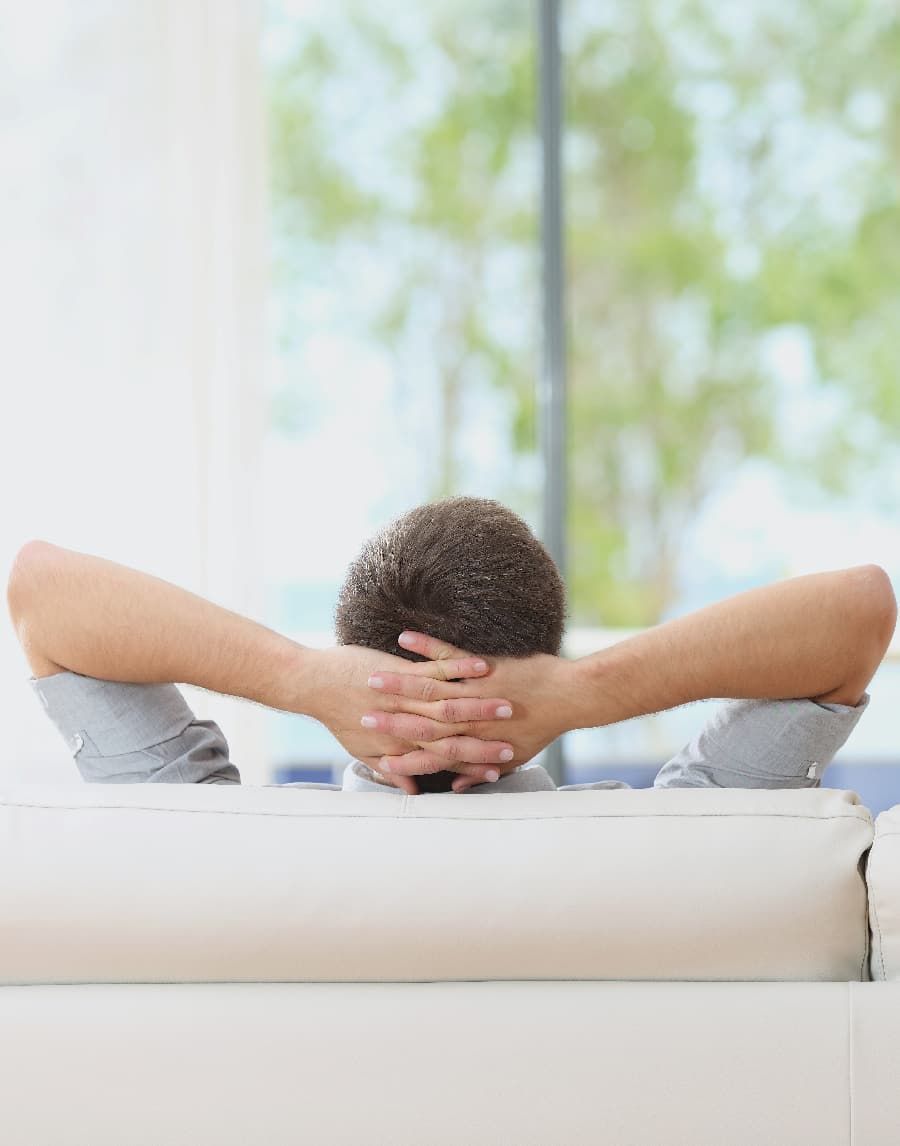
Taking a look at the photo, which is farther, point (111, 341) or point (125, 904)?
point (111, 341)

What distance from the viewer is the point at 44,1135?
35.7 inches

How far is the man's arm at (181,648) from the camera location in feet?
3.96

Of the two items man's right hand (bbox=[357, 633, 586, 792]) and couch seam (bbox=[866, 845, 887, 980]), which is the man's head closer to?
man's right hand (bbox=[357, 633, 586, 792])

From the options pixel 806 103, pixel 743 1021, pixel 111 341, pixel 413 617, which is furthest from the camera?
pixel 806 103

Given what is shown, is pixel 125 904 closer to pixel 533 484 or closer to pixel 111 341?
pixel 111 341

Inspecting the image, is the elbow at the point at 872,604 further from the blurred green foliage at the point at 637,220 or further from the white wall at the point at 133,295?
the blurred green foliage at the point at 637,220

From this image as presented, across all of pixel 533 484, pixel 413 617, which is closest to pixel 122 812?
pixel 413 617

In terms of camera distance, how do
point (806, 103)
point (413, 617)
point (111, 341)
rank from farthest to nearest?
1. point (806, 103)
2. point (111, 341)
3. point (413, 617)

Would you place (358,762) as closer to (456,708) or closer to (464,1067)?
(456,708)

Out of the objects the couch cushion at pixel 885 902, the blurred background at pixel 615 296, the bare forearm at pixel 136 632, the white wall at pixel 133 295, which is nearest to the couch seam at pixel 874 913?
the couch cushion at pixel 885 902

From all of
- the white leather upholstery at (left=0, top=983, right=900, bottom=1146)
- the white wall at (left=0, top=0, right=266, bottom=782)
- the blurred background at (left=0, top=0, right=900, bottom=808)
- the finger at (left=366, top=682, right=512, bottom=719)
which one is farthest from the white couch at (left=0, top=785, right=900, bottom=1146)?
the blurred background at (left=0, top=0, right=900, bottom=808)

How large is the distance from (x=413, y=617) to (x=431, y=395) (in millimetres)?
3834

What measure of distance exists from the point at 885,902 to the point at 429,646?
0.45 m

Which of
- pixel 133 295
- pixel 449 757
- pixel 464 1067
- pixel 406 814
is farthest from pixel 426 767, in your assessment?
pixel 133 295
